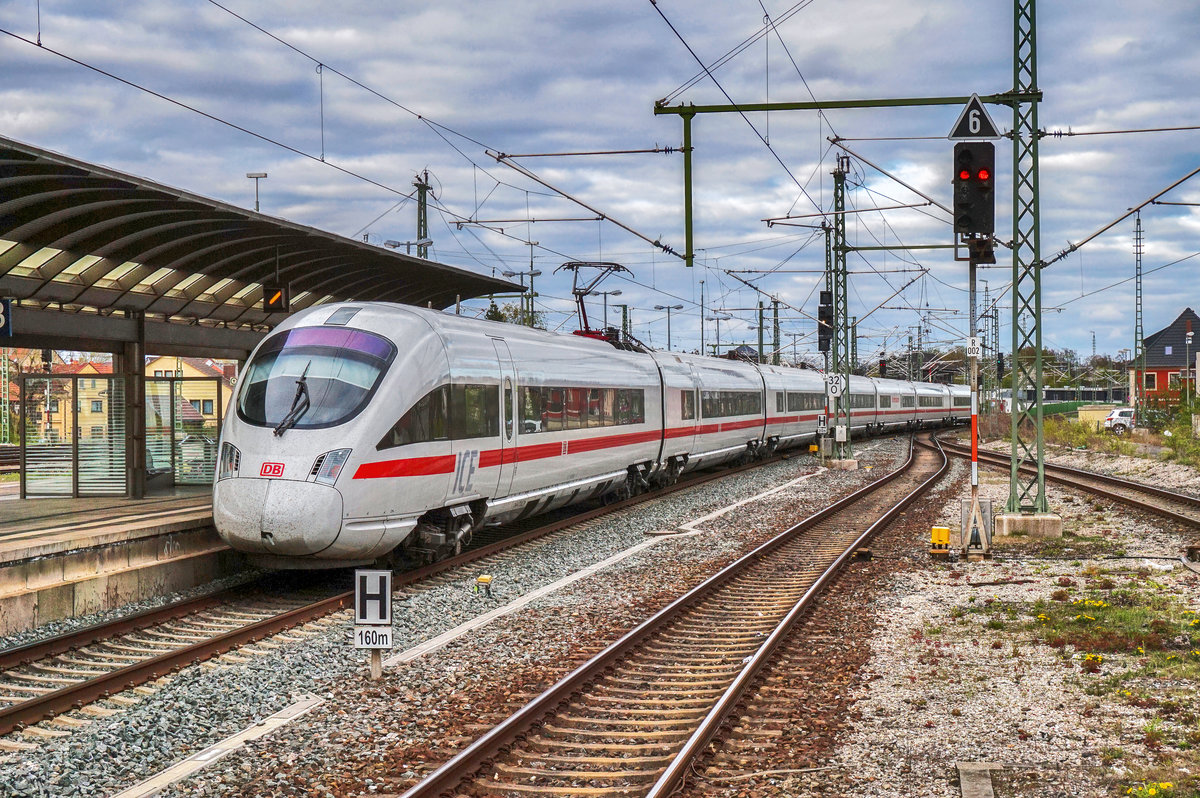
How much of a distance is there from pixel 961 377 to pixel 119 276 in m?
98.9

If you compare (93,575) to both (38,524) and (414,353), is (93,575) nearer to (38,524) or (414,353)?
(38,524)

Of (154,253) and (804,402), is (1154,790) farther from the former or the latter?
(804,402)

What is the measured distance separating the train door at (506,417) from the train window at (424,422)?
1775 millimetres

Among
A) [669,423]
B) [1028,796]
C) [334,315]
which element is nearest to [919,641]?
[1028,796]

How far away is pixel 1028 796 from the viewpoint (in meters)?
6.02

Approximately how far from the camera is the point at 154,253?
14531mm

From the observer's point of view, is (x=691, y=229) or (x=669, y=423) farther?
(x=669, y=423)

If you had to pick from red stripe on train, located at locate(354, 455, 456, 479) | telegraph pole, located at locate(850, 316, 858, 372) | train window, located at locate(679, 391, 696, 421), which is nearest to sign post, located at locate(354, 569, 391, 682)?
red stripe on train, located at locate(354, 455, 456, 479)

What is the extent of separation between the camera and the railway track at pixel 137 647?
7688 mm

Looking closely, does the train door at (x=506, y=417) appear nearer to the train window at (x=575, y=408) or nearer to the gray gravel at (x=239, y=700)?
the gray gravel at (x=239, y=700)

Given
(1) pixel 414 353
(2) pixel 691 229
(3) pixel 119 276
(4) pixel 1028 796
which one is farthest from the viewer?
(2) pixel 691 229

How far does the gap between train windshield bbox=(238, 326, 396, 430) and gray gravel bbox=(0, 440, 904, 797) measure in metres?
2.17

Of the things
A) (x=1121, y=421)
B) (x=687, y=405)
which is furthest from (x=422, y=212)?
(x=1121, y=421)

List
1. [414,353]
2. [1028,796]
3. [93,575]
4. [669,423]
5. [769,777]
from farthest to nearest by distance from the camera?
1. [669,423]
2. [414,353]
3. [93,575]
4. [769,777]
5. [1028,796]
